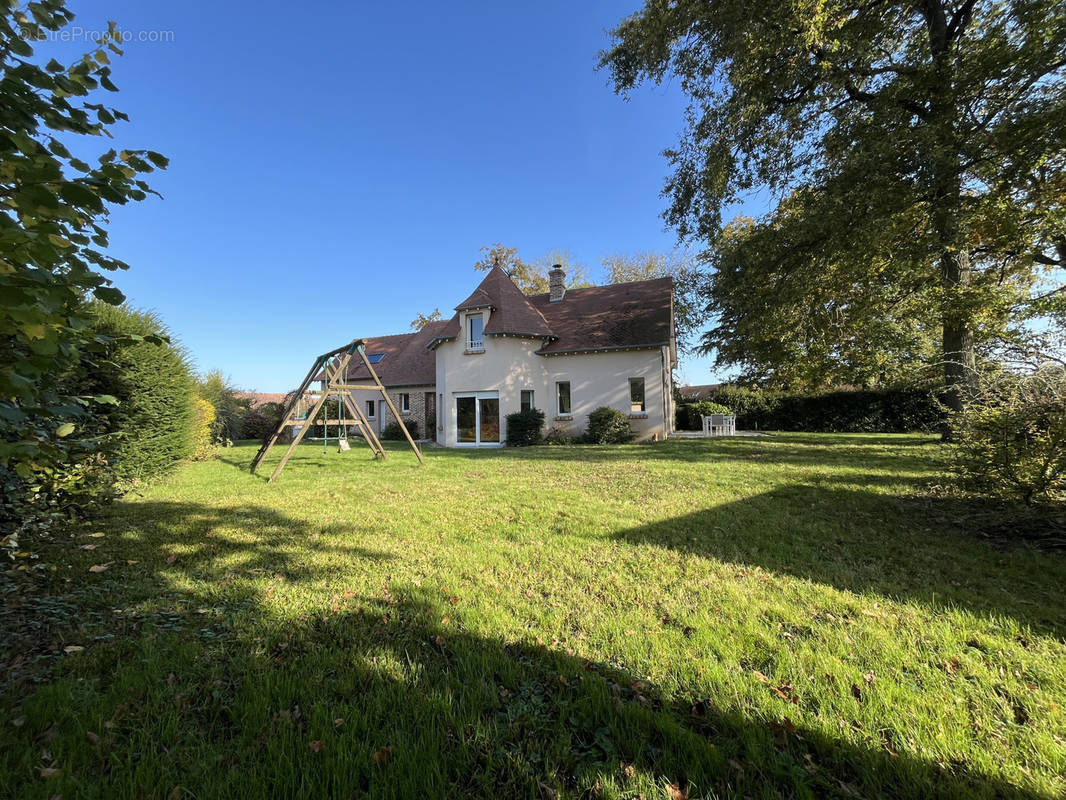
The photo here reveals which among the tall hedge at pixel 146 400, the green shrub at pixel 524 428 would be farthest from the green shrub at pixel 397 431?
the tall hedge at pixel 146 400

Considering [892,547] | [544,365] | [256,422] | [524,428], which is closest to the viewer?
[892,547]

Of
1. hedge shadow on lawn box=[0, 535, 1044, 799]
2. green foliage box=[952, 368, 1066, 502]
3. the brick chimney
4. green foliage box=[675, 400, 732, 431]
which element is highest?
the brick chimney

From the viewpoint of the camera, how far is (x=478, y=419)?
19766mm

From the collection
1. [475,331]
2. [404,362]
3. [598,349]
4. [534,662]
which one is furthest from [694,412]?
[534,662]

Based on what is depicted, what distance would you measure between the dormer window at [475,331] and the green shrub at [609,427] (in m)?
6.13

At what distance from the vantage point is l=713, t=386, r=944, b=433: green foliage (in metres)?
23.0

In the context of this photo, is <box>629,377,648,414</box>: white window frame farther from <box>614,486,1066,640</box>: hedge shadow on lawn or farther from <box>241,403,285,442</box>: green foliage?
<box>241,403,285,442</box>: green foliage

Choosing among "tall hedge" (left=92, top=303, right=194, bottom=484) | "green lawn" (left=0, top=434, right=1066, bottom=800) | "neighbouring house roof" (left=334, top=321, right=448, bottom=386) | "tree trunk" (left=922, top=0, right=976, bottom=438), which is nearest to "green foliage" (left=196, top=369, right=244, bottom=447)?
"neighbouring house roof" (left=334, top=321, right=448, bottom=386)

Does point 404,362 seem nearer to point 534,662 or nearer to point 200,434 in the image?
point 200,434

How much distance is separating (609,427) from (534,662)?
16.1 meters

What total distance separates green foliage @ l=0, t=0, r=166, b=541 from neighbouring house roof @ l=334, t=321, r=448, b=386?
20.8 metres

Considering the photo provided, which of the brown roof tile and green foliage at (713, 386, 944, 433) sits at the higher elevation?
the brown roof tile

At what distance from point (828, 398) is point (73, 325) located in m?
30.2

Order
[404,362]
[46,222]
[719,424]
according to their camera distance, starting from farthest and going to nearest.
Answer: [404,362] → [719,424] → [46,222]
